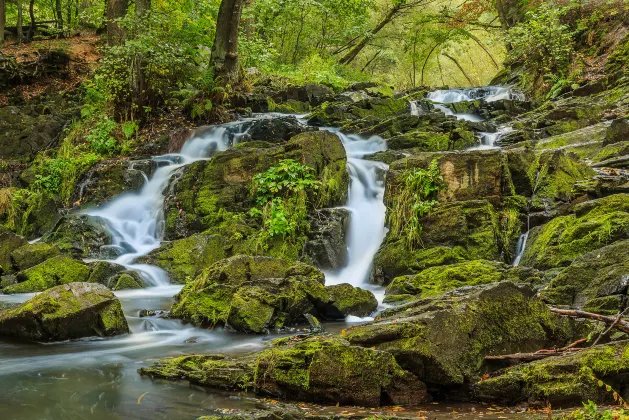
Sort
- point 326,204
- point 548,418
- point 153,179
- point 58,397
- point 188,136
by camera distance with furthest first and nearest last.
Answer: point 188,136
point 153,179
point 326,204
point 58,397
point 548,418

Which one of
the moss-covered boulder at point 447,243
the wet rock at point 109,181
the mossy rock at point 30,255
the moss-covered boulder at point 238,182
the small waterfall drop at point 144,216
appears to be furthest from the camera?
the wet rock at point 109,181

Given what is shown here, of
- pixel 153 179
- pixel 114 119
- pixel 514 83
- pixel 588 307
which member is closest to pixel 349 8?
pixel 514 83

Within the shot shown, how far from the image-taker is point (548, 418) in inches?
119

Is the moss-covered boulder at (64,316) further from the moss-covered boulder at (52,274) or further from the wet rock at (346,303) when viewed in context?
the wet rock at (346,303)

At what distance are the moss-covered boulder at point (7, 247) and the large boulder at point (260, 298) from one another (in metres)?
4.16

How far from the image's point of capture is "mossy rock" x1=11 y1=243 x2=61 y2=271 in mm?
9922

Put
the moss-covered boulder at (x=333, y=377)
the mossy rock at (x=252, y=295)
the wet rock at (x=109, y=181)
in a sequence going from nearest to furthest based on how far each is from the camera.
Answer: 1. the moss-covered boulder at (x=333, y=377)
2. the mossy rock at (x=252, y=295)
3. the wet rock at (x=109, y=181)

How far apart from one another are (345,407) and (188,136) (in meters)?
12.2

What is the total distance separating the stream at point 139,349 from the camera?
4.40 meters

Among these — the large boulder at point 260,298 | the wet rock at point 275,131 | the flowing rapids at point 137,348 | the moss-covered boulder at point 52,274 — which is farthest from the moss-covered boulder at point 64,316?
the wet rock at point 275,131

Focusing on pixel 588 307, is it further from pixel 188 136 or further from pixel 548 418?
pixel 188 136

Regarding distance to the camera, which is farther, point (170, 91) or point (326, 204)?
point (170, 91)

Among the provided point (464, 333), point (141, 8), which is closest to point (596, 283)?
point (464, 333)

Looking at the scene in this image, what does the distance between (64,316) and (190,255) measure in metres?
3.71
